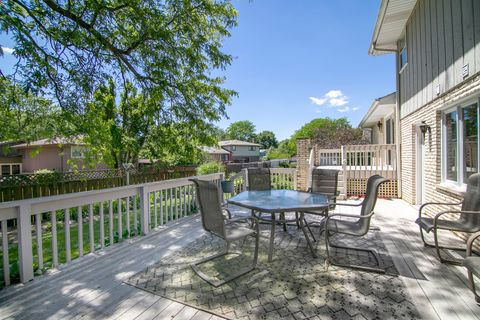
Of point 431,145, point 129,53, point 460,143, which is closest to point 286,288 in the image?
point 460,143

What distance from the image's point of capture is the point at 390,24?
6.70 m

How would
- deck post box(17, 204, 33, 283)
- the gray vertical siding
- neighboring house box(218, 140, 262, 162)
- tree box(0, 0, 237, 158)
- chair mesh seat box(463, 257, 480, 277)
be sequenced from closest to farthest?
chair mesh seat box(463, 257, 480, 277) → deck post box(17, 204, 33, 283) → the gray vertical siding → tree box(0, 0, 237, 158) → neighboring house box(218, 140, 262, 162)

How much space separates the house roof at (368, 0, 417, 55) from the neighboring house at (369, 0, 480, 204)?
0.9 inches

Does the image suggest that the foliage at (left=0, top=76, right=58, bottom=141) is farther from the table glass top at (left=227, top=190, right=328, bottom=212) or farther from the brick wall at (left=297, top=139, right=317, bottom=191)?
the brick wall at (left=297, top=139, right=317, bottom=191)

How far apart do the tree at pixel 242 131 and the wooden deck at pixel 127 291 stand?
66.3 meters

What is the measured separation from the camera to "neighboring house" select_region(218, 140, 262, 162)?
132 ft

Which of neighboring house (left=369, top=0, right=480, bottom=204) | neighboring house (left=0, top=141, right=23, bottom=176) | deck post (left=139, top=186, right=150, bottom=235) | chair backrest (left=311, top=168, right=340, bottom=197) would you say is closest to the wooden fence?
deck post (left=139, top=186, right=150, bottom=235)

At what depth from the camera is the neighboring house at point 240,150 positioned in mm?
40250

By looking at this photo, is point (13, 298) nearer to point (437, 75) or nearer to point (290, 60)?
point (437, 75)

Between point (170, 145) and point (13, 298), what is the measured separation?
4.04 metres

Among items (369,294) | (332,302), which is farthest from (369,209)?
(332,302)

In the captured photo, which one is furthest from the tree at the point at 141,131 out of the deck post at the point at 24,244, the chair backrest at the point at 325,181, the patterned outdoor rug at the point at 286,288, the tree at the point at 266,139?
the tree at the point at 266,139

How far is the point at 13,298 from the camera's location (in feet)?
7.45

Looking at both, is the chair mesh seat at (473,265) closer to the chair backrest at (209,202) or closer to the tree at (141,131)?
the chair backrest at (209,202)
